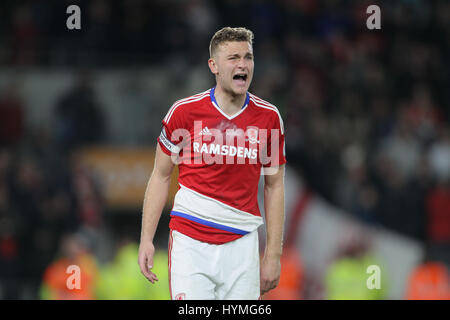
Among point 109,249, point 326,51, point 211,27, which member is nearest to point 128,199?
point 109,249

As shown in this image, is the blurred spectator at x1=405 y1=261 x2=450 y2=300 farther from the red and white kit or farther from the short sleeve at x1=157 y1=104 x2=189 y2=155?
the short sleeve at x1=157 y1=104 x2=189 y2=155

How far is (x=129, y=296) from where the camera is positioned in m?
10.5

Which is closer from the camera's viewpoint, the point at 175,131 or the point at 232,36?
the point at 232,36

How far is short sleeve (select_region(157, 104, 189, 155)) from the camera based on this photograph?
499 centimetres

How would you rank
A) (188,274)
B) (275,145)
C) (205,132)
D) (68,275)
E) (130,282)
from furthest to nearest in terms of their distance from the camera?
(130,282) → (68,275) → (275,145) → (205,132) → (188,274)

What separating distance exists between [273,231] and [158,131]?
7.37 m

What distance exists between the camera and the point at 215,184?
4918 mm

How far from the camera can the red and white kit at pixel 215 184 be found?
4.90 m

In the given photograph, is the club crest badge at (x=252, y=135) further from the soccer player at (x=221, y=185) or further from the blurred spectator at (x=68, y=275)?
the blurred spectator at (x=68, y=275)

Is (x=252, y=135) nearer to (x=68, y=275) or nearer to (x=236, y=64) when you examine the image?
(x=236, y=64)

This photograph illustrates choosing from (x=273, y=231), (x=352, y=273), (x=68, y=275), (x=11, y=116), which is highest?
(x=11, y=116)

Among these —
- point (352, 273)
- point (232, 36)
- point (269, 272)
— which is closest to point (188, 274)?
point (269, 272)

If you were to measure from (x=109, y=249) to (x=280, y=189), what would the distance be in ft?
23.6

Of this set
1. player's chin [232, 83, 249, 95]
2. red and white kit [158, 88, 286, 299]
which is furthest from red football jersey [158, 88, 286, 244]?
player's chin [232, 83, 249, 95]
